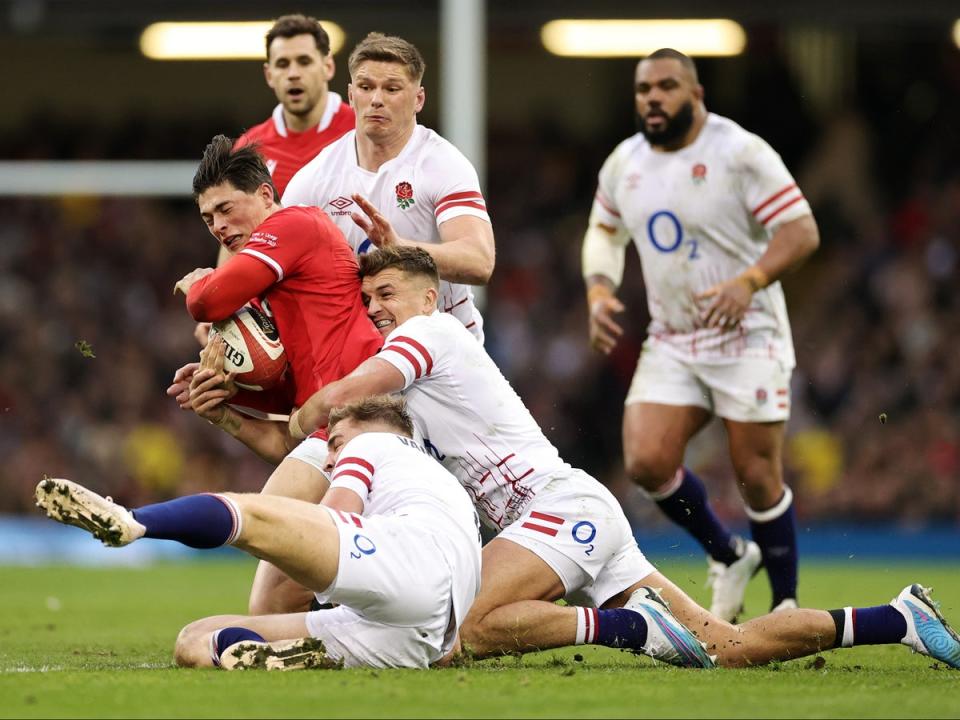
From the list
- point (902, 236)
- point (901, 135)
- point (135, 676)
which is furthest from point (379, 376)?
→ point (901, 135)

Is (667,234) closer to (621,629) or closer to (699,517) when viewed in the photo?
(699,517)

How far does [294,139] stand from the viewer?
855 centimetres

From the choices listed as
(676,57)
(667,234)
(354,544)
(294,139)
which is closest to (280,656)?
(354,544)

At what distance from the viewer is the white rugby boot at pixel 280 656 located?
570 centimetres

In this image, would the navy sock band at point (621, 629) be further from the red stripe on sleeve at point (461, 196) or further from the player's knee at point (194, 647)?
the red stripe on sleeve at point (461, 196)

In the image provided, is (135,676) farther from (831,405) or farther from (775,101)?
(775,101)

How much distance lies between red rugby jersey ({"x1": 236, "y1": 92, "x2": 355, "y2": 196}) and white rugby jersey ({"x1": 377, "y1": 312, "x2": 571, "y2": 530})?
2262mm

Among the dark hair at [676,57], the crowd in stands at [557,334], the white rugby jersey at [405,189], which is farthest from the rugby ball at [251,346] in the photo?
the crowd in stands at [557,334]

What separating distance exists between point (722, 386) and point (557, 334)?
31.1 feet

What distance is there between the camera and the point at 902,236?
1809 centimetres

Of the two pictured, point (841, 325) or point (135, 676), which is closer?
point (135, 676)

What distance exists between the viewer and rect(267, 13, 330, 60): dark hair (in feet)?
28.6

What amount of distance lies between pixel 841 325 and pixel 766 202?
30.8 ft

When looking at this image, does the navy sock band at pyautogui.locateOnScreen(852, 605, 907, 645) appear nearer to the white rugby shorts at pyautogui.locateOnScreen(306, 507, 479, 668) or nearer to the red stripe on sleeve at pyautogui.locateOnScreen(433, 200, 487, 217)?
the white rugby shorts at pyautogui.locateOnScreen(306, 507, 479, 668)
